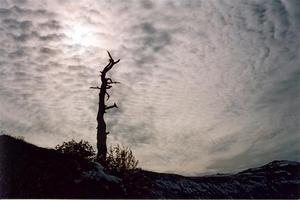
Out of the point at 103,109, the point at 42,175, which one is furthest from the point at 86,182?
the point at 103,109

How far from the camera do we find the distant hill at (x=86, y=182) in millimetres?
10828

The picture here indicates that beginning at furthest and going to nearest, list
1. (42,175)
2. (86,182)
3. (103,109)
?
(103,109), (86,182), (42,175)

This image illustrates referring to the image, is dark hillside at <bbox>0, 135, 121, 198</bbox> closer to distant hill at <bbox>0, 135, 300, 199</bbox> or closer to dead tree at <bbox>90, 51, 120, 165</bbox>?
→ distant hill at <bbox>0, 135, 300, 199</bbox>

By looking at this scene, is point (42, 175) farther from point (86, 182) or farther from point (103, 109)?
point (103, 109)

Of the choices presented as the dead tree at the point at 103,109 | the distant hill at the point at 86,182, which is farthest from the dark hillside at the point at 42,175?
the dead tree at the point at 103,109

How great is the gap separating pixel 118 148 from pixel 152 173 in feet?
6.72

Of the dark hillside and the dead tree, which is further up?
the dead tree

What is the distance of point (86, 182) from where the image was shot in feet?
38.1

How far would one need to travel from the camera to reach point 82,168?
1243 centimetres

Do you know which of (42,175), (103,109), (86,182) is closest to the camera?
(42,175)

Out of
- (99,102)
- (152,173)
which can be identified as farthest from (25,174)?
(99,102)

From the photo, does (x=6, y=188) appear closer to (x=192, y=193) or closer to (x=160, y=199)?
(x=160, y=199)

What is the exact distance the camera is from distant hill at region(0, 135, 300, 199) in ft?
35.5

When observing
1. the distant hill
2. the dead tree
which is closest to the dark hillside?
the distant hill
